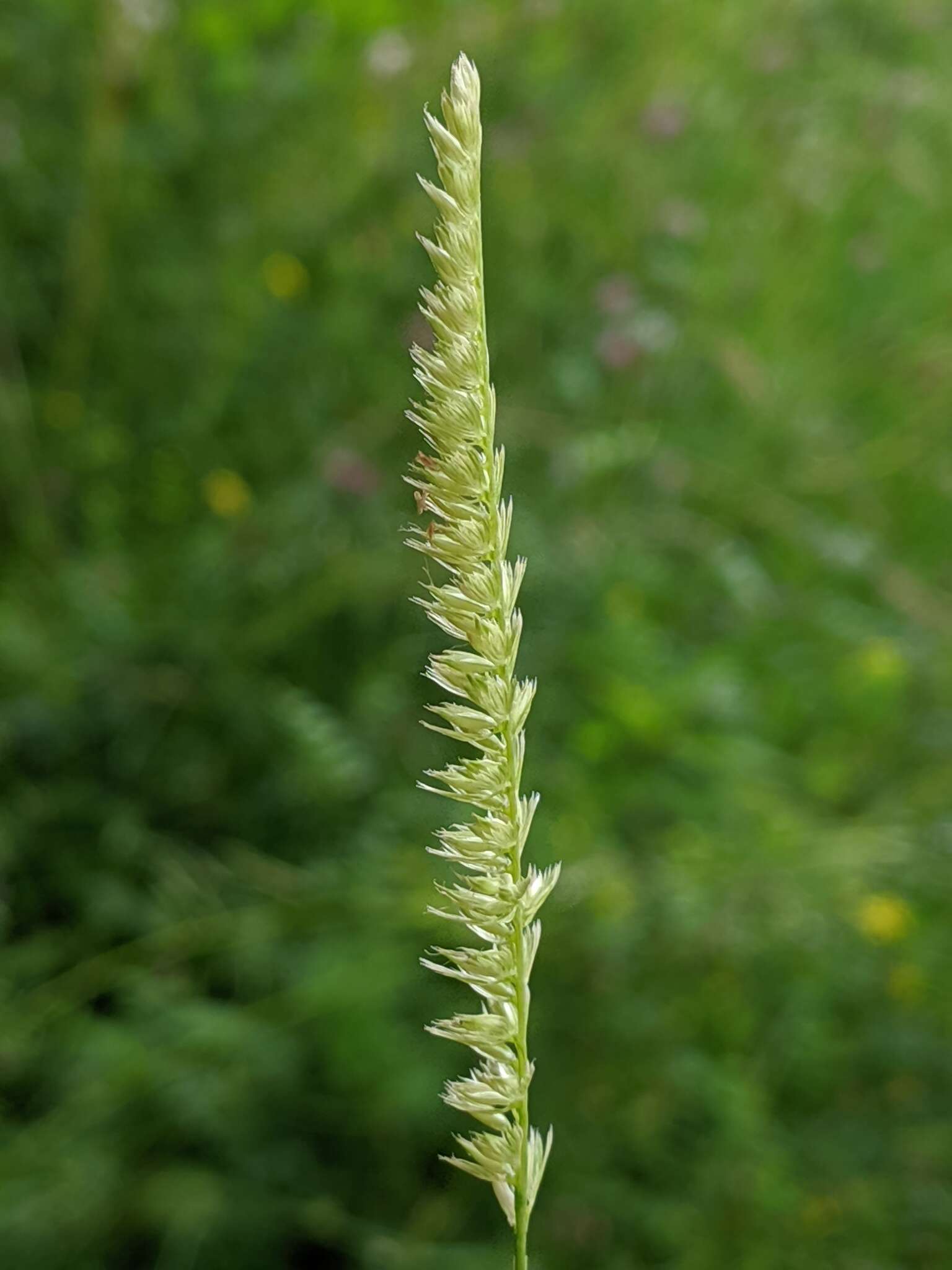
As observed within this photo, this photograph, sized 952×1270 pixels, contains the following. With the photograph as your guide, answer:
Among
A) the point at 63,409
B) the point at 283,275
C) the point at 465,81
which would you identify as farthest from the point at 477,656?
the point at 283,275

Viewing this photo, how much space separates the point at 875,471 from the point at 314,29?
5.57 ft

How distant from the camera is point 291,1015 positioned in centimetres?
178

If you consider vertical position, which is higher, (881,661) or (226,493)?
(226,493)

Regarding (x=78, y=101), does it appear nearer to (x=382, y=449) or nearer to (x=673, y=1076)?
(x=382, y=449)

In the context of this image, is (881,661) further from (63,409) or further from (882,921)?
(63,409)

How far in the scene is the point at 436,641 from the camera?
213cm

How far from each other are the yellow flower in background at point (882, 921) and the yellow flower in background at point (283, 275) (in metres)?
1.75

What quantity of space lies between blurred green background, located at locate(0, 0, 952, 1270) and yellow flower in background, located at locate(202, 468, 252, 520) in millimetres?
14

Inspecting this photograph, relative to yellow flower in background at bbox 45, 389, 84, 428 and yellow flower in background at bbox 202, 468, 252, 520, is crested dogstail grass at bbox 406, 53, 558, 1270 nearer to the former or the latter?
yellow flower in background at bbox 202, 468, 252, 520

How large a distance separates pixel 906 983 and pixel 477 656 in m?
1.79

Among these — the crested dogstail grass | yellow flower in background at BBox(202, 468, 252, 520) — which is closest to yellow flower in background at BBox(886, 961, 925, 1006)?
yellow flower in background at BBox(202, 468, 252, 520)

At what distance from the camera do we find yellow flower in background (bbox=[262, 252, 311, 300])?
8.40 feet

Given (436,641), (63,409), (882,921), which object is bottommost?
(882,921)

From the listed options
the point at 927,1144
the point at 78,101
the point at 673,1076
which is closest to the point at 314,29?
the point at 78,101
